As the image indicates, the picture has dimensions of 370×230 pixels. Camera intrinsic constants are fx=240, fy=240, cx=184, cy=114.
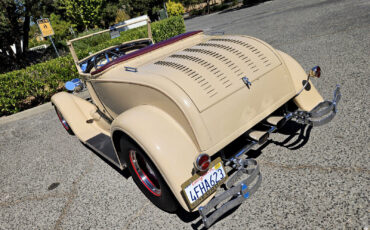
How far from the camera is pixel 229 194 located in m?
2.03

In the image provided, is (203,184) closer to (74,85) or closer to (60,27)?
(74,85)

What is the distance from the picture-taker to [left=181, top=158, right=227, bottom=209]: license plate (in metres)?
2.03

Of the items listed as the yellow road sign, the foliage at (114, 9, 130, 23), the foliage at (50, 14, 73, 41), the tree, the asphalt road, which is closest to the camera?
the asphalt road

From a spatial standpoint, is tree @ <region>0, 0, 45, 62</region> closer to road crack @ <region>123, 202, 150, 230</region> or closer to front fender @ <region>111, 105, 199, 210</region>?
front fender @ <region>111, 105, 199, 210</region>

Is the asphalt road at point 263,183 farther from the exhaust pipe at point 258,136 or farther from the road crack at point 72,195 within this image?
the exhaust pipe at point 258,136

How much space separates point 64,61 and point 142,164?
7276mm

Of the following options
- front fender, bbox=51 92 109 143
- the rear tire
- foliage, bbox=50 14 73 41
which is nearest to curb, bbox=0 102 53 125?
front fender, bbox=51 92 109 143

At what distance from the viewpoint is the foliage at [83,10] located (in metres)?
21.5

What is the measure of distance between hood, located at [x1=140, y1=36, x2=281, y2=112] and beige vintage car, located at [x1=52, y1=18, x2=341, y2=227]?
10mm

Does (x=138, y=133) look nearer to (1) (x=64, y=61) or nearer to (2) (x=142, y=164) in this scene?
(2) (x=142, y=164)

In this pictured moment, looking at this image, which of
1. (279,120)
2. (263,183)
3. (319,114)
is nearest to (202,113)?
(279,120)

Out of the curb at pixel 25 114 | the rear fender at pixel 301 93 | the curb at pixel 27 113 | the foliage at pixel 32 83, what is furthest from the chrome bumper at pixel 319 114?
the foliage at pixel 32 83

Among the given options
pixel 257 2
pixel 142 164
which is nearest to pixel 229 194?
pixel 142 164

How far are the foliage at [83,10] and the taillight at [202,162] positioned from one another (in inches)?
935
